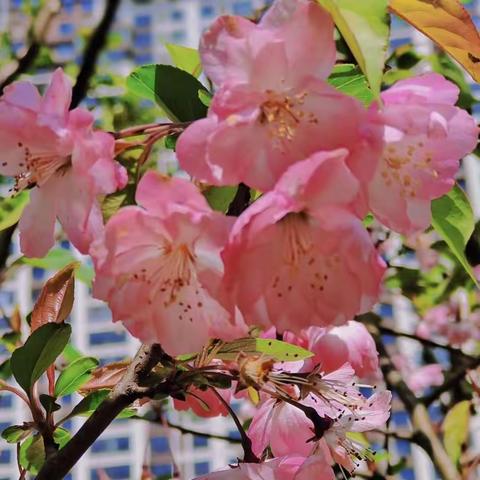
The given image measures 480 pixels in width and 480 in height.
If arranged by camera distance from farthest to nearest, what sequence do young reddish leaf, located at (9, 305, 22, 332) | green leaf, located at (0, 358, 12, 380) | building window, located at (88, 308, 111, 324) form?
building window, located at (88, 308, 111, 324)
young reddish leaf, located at (9, 305, 22, 332)
green leaf, located at (0, 358, 12, 380)

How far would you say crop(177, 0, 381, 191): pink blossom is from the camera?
0.56 meters

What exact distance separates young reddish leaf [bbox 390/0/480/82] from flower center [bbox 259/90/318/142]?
0.37 ft

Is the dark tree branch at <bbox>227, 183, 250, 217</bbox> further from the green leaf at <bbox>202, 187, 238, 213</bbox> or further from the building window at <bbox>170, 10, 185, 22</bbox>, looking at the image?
the building window at <bbox>170, 10, 185, 22</bbox>

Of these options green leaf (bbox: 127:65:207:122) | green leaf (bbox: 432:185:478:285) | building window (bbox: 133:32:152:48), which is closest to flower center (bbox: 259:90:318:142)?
green leaf (bbox: 127:65:207:122)

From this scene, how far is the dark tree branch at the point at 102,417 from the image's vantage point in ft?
2.19

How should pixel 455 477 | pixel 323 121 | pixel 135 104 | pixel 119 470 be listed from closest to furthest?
pixel 323 121 < pixel 455 477 < pixel 135 104 < pixel 119 470

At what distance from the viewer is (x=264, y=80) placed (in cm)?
61

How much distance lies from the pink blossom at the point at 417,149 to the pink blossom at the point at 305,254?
4cm

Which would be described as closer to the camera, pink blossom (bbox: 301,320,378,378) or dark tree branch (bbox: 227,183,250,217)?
dark tree branch (bbox: 227,183,250,217)

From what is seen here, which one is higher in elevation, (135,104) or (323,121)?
(323,121)

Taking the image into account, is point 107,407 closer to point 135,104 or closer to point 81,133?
point 81,133

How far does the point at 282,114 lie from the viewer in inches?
24.0

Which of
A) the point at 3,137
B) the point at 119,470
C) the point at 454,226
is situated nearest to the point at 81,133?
the point at 3,137

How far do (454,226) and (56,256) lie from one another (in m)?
0.96
